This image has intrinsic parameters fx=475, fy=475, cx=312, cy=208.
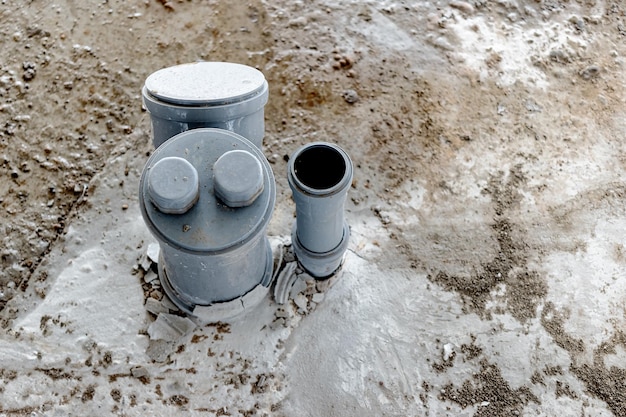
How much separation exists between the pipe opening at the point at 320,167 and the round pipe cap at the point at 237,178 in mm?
356


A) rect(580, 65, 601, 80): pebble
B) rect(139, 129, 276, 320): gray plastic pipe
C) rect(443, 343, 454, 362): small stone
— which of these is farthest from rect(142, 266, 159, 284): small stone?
rect(580, 65, 601, 80): pebble

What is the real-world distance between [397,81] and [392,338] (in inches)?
81.5

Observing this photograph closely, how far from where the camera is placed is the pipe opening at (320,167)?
7.50ft

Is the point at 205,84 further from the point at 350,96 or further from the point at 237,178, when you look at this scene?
the point at 350,96

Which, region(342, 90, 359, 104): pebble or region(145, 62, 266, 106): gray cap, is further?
region(342, 90, 359, 104): pebble

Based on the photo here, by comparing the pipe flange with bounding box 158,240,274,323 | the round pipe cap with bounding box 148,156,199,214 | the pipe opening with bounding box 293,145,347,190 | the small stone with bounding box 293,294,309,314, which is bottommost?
the small stone with bounding box 293,294,309,314

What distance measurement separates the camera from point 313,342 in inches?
103

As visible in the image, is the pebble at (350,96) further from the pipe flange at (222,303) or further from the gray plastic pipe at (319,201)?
the pipe flange at (222,303)

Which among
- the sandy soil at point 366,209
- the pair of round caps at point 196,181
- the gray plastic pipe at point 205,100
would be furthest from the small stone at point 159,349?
the gray plastic pipe at point 205,100

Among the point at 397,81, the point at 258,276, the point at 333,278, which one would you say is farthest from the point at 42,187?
the point at 397,81

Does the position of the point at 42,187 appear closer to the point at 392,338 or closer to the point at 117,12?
the point at 117,12

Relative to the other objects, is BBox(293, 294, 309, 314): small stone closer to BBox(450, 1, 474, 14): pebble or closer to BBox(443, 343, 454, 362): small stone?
BBox(443, 343, 454, 362): small stone

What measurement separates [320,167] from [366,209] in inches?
36.5

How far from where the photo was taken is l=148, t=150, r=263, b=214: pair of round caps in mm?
1869
